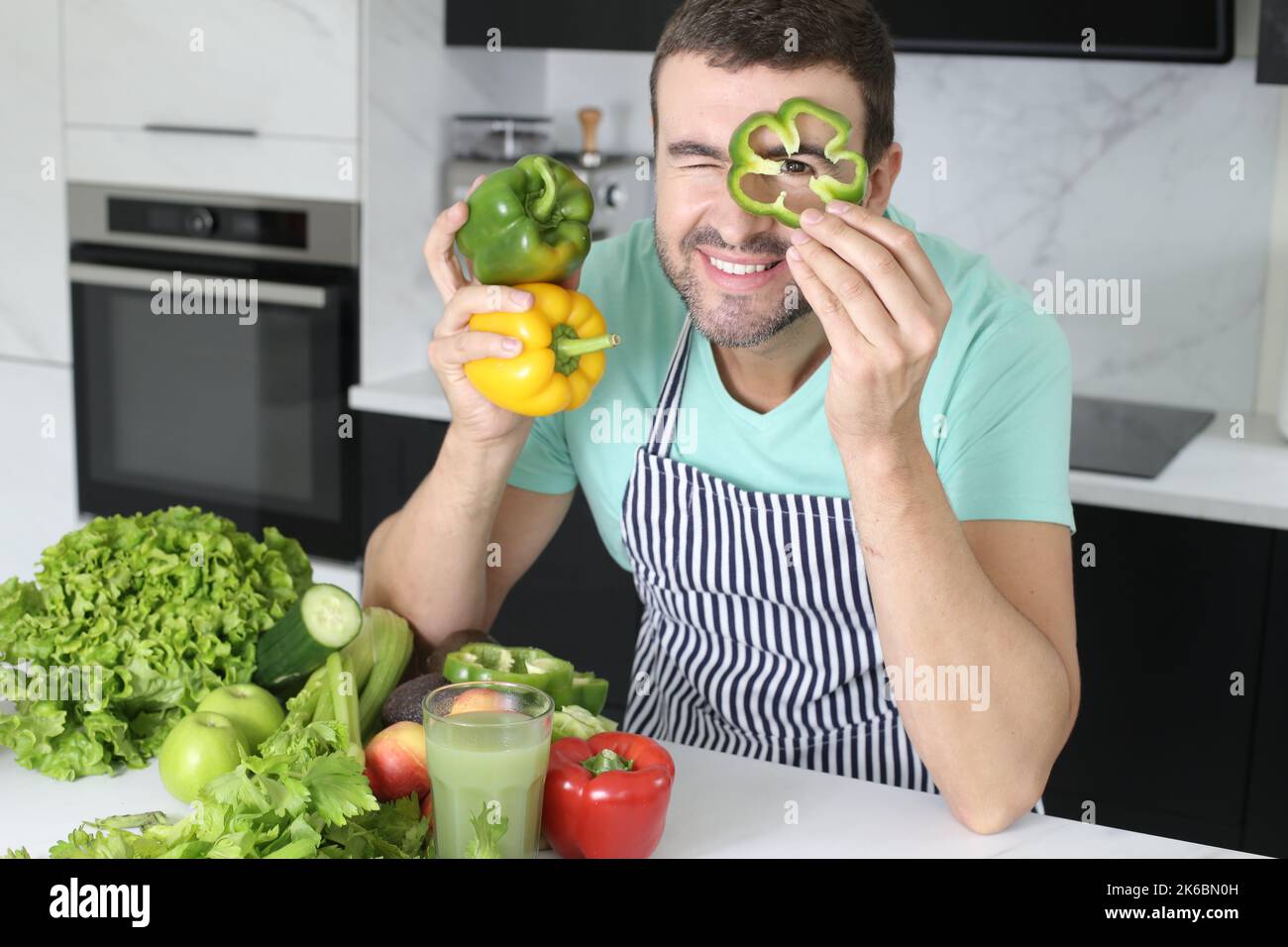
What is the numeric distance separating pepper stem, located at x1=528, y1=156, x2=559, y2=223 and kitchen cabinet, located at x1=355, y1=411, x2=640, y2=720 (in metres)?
1.10

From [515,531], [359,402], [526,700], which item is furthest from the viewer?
[359,402]

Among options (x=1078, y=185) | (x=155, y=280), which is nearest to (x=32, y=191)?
(x=155, y=280)

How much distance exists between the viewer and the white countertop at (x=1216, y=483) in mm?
2074

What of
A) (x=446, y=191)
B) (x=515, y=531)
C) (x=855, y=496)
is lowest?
(x=515, y=531)

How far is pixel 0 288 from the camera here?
3045 millimetres

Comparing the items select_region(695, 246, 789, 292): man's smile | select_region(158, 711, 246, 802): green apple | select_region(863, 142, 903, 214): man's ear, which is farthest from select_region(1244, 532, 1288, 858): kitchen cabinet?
select_region(158, 711, 246, 802): green apple

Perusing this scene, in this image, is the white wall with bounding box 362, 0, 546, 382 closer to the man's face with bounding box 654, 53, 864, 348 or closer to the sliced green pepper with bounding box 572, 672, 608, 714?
the man's face with bounding box 654, 53, 864, 348

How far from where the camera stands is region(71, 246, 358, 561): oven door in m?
2.76

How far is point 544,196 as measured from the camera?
4.74 ft

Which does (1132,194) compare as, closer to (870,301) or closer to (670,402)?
(670,402)

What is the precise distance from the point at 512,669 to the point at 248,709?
0.76 feet

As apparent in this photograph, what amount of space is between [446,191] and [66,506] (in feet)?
3.63
